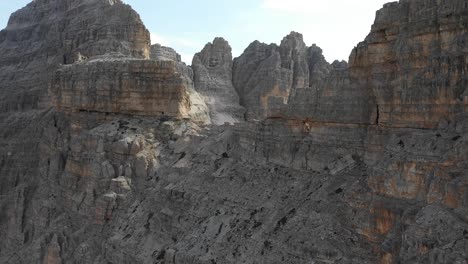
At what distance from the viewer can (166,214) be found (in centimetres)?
5316

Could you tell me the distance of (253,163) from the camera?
5191 cm

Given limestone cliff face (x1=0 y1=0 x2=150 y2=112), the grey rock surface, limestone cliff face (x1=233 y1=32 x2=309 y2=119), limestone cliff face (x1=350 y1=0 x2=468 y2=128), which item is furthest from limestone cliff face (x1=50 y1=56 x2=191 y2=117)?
limestone cliff face (x1=350 y1=0 x2=468 y2=128)

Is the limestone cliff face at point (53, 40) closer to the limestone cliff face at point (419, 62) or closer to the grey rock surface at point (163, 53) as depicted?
the grey rock surface at point (163, 53)

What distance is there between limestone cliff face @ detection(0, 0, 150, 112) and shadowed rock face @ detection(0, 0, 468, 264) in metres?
0.70

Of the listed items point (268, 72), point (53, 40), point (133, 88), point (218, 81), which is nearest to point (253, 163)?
point (133, 88)

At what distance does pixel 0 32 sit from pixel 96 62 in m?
58.3

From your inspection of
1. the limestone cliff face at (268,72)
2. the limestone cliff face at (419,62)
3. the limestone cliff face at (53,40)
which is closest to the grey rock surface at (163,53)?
the limestone cliff face at (53,40)

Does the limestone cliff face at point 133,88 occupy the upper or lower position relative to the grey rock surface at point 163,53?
lower

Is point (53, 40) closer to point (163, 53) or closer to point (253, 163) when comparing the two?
point (163, 53)

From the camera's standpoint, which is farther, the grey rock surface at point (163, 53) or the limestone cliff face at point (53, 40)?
the grey rock surface at point (163, 53)

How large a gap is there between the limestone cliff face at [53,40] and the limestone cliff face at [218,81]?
39.7 ft

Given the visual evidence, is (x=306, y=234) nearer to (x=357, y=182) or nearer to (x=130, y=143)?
(x=357, y=182)

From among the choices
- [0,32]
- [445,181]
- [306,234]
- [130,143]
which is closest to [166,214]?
[130,143]

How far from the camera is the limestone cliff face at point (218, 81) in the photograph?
9000 centimetres
